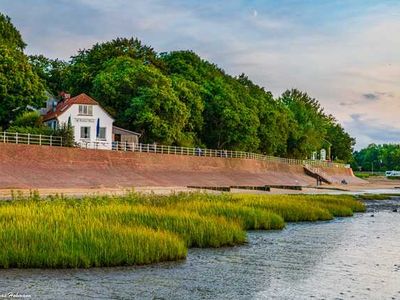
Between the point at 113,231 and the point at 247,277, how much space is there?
4.42m

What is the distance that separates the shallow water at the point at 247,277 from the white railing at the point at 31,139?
131 ft

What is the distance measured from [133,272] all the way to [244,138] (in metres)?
83.6

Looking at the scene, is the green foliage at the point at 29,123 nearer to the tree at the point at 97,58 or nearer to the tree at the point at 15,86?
the tree at the point at 15,86

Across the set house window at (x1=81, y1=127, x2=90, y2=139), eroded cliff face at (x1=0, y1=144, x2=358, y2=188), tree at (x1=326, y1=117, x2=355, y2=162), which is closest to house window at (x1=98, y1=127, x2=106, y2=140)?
house window at (x1=81, y1=127, x2=90, y2=139)

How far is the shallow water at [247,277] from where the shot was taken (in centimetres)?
1462

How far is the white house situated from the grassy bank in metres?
46.8

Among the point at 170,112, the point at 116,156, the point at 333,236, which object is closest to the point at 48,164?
the point at 116,156

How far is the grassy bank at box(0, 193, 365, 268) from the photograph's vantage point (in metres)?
16.9

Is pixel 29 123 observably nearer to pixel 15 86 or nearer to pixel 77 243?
pixel 15 86

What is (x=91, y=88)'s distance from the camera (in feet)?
293

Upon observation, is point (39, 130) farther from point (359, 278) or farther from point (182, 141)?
point (359, 278)

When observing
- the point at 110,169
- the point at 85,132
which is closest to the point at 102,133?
the point at 85,132

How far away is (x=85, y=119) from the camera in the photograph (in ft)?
247

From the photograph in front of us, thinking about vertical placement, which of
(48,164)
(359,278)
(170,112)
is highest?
(170,112)
